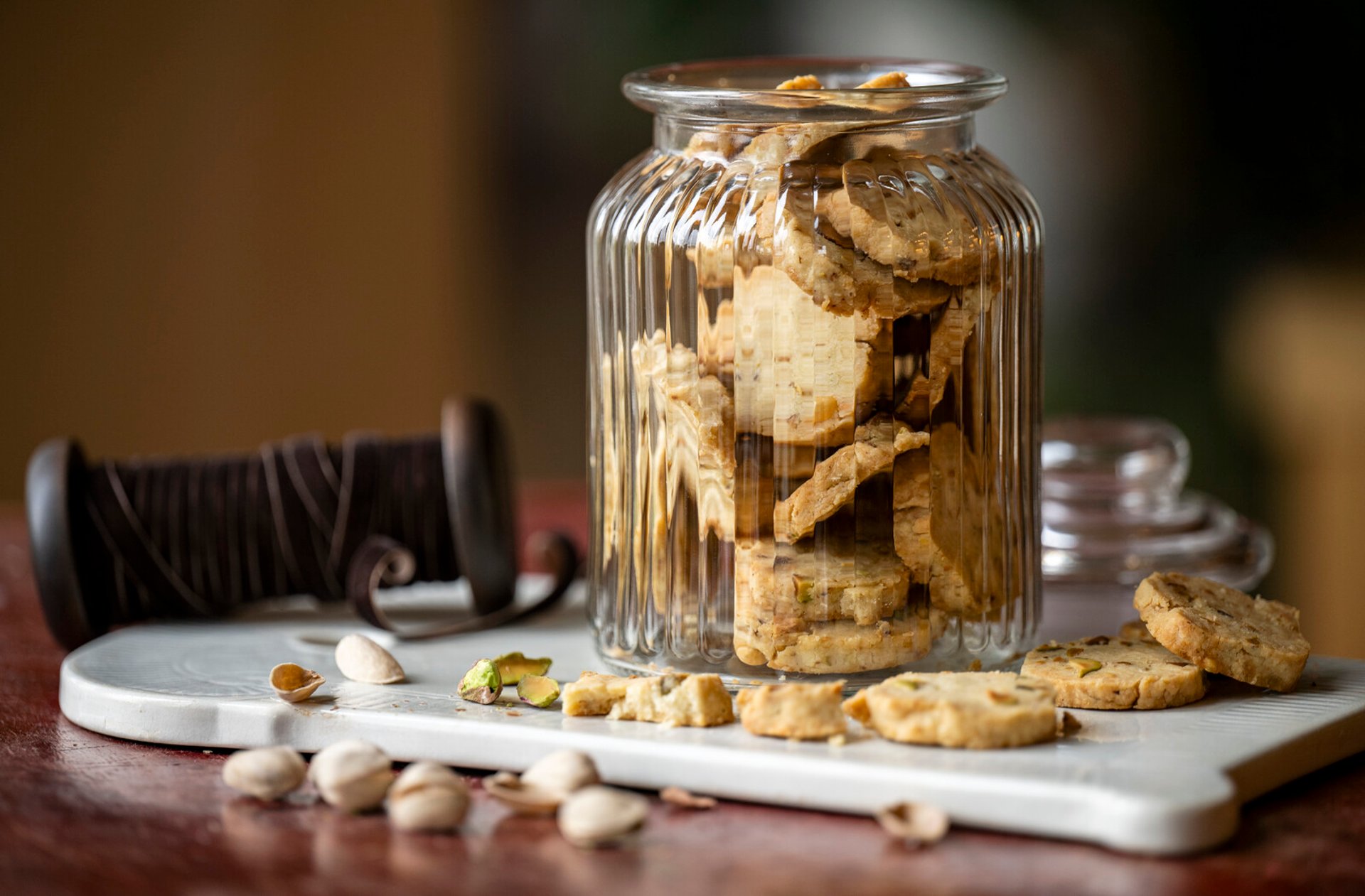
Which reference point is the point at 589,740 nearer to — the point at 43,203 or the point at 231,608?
the point at 231,608

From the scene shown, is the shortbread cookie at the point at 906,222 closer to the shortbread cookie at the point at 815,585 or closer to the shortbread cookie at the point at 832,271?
the shortbread cookie at the point at 832,271

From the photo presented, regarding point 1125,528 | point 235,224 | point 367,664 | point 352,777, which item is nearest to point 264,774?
point 352,777

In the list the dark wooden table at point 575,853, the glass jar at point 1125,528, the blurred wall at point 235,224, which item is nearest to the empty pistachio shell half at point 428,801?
the dark wooden table at point 575,853

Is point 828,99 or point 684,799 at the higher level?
point 828,99

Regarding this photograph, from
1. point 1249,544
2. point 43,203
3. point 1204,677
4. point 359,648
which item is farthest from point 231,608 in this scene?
point 43,203

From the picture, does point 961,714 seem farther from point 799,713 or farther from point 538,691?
point 538,691

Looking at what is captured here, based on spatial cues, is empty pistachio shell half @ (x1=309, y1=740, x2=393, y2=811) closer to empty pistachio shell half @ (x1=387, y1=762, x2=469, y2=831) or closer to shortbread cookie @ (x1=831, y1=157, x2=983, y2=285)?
empty pistachio shell half @ (x1=387, y1=762, x2=469, y2=831)

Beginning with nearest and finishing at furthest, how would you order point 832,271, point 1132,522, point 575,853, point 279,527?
1. point 575,853
2. point 832,271
3. point 279,527
4. point 1132,522
